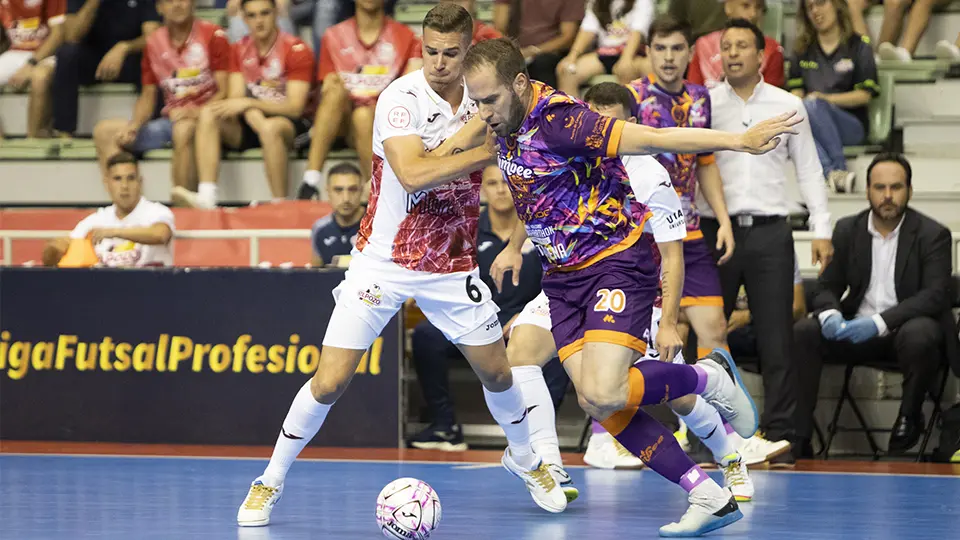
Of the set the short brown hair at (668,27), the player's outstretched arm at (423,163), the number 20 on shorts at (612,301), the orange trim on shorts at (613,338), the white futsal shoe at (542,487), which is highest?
the short brown hair at (668,27)

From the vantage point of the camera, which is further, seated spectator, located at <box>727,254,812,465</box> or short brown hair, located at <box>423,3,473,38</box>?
seated spectator, located at <box>727,254,812,465</box>

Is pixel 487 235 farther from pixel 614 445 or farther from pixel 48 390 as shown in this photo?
pixel 48 390

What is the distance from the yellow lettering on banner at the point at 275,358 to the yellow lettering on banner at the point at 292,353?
5cm

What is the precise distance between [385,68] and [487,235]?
2490mm

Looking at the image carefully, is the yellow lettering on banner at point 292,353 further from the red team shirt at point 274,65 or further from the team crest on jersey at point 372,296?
the red team shirt at point 274,65

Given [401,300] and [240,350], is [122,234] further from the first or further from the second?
[401,300]

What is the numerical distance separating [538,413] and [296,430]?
1388 mm

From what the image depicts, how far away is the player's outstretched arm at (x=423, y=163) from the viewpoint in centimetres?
520

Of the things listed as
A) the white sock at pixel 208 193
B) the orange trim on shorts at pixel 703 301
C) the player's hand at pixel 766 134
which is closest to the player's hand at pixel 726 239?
the orange trim on shorts at pixel 703 301

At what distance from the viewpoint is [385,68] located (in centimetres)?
1062

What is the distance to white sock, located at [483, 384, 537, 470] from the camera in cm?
598

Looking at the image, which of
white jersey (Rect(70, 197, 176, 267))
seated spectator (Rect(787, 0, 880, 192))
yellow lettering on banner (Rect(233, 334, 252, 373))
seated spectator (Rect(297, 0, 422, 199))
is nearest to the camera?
yellow lettering on banner (Rect(233, 334, 252, 373))

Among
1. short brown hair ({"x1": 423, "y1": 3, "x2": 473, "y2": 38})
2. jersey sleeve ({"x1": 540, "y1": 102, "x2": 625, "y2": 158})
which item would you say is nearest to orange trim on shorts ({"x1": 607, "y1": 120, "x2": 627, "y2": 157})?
jersey sleeve ({"x1": 540, "y1": 102, "x2": 625, "y2": 158})

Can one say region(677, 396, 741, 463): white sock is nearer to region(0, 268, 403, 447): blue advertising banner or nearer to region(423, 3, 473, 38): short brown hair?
region(423, 3, 473, 38): short brown hair
